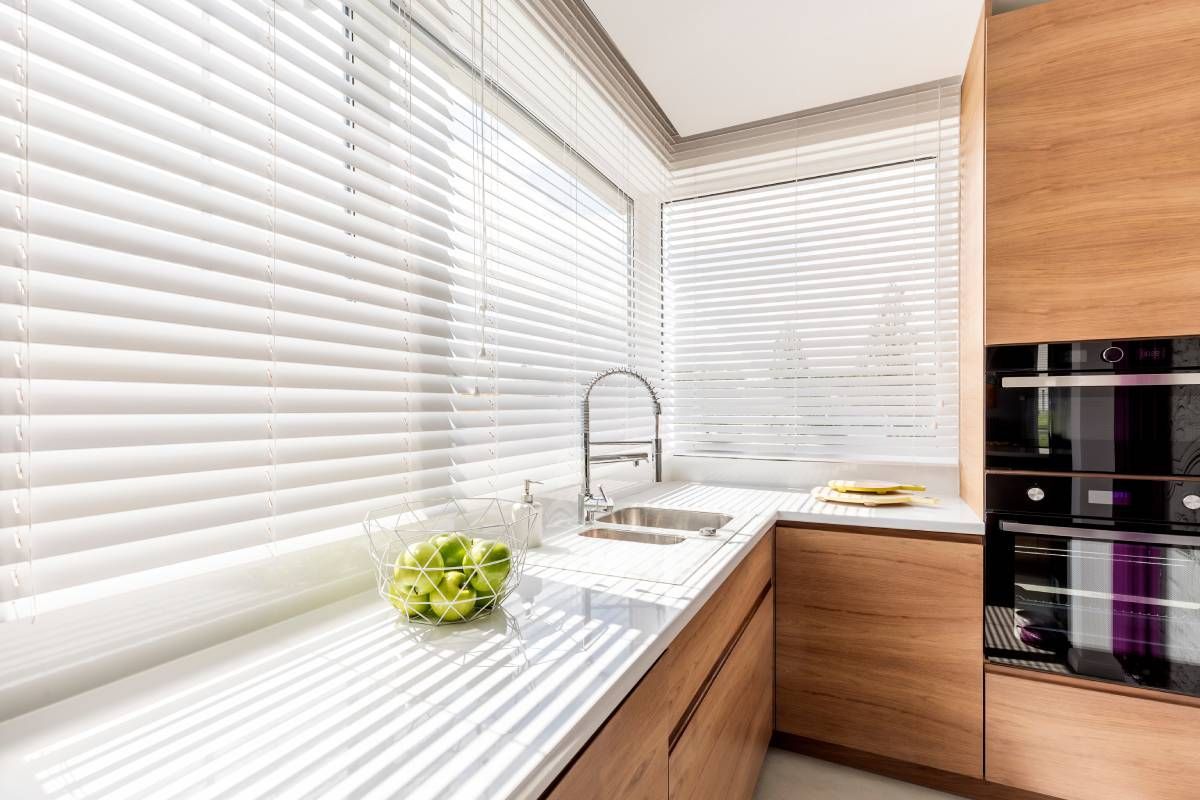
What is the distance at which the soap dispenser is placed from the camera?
143 centimetres

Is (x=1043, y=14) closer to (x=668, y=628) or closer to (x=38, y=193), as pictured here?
(x=668, y=628)

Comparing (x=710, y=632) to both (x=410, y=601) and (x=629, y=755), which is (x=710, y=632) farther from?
(x=410, y=601)

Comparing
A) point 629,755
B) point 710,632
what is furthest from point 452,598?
point 710,632

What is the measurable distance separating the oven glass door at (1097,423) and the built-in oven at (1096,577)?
0.17 feet

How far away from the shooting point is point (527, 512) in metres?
1.41

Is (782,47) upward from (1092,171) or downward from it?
upward

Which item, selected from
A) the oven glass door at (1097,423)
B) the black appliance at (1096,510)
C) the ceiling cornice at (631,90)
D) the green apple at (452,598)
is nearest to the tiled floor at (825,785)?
the black appliance at (1096,510)

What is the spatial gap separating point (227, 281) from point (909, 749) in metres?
2.34

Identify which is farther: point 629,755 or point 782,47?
point 782,47

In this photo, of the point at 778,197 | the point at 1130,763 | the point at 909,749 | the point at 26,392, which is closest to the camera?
the point at 26,392

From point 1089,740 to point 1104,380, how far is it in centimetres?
105

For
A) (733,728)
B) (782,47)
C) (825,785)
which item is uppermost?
(782,47)

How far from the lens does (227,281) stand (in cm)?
96

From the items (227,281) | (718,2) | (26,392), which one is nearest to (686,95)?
(718,2)
